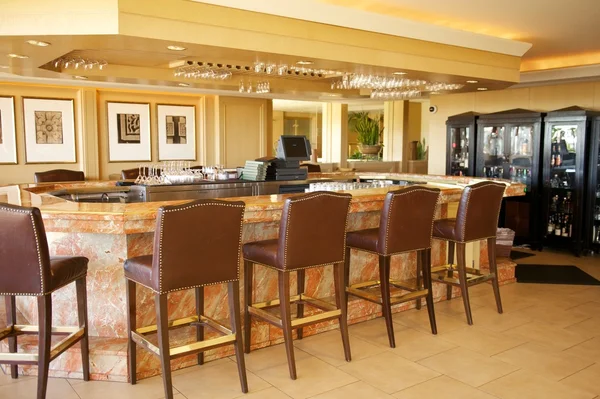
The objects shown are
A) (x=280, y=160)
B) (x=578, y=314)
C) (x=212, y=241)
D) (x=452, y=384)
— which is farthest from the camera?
(x=280, y=160)

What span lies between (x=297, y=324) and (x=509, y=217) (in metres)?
5.46

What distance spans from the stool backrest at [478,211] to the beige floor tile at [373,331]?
3.16 feet

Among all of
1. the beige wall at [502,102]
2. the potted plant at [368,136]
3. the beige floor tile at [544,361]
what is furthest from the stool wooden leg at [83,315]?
the potted plant at [368,136]

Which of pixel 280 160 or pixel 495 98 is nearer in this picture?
pixel 280 160

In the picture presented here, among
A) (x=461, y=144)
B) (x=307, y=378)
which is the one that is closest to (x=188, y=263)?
(x=307, y=378)

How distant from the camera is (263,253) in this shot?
12.0ft

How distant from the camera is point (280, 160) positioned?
6.93 metres

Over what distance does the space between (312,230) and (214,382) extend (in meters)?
1.14

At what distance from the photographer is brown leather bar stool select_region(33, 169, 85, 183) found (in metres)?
6.50

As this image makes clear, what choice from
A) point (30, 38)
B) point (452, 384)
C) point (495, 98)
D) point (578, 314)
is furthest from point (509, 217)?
point (30, 38)

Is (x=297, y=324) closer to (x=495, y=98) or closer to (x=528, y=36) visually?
(x=528, y=36)

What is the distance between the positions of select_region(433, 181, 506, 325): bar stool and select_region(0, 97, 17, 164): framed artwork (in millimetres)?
6164

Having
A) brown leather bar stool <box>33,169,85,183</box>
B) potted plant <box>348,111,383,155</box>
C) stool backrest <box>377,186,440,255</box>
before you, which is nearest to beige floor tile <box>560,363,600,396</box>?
stool backrest <box>377,186,440,255</box>

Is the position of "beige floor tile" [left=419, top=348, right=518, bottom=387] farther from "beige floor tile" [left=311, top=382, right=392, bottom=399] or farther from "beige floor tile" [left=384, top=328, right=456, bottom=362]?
"beige floor tile" [left=311, top=382, right=392, bottom=399]
